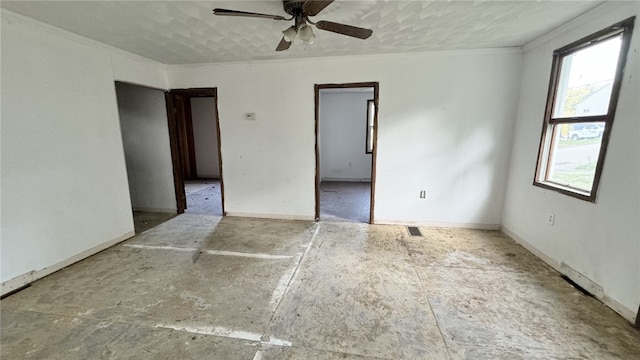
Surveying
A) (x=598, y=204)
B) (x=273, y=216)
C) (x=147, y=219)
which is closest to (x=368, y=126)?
(x=273, y=216)

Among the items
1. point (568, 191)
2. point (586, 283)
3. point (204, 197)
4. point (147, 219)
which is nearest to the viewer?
point (586, 283)

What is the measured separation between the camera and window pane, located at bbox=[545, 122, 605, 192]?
2.23 metres

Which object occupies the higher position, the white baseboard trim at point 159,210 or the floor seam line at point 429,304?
the white baseboard trim at point 159,210

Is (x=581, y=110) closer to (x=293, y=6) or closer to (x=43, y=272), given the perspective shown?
(x=293, y=6)

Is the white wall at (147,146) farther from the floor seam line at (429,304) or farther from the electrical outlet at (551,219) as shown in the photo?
the electrical outlet at (551,219)

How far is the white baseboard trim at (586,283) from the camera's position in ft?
6.20

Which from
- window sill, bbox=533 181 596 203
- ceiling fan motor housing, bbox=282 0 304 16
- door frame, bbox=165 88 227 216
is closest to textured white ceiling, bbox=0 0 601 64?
ceiling fan motor housing, bbox=282 0 304 16

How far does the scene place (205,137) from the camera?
7.50m

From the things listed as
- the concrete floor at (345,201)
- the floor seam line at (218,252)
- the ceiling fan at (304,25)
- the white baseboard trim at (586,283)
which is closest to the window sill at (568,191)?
the white baseboard trim at (586,283)

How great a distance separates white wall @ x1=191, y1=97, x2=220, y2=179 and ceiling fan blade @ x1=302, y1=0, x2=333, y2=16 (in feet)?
20.1

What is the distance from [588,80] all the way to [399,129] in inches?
73.0

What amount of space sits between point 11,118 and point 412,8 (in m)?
3.61

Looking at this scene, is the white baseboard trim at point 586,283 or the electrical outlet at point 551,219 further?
the electrical outlet at point 551,219

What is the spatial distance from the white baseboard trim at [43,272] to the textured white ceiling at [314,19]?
232 cm
